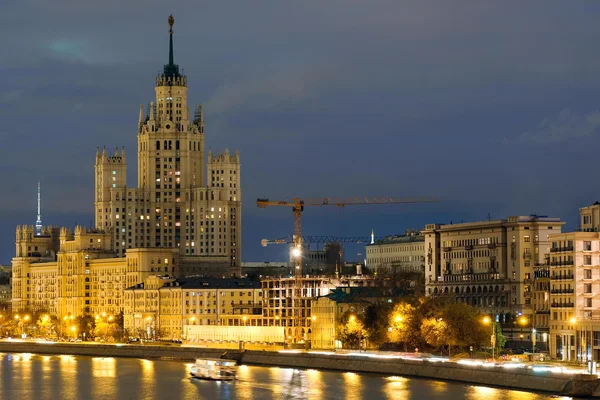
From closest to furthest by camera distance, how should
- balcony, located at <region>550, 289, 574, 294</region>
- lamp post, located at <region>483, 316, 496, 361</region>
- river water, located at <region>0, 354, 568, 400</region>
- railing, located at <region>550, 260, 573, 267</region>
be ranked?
river water, located at <region>0, 354, 568, 400</region> → lamp post, located at <region>483, 316, 496, 361</region> → balcony, located at <region>550, 289, 574, 294</region> → railing, located at <region>550, 260, 573, 267</region>

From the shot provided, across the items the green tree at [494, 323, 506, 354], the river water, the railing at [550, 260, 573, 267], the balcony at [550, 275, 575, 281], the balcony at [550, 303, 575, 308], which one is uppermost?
the railing at [550, 260, 573, 267]

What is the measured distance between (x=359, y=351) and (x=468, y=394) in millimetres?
46555

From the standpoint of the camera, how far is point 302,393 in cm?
14225

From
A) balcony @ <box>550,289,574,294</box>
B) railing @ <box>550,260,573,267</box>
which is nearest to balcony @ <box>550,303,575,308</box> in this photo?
balcony @ <box>550,289,574,294</box>

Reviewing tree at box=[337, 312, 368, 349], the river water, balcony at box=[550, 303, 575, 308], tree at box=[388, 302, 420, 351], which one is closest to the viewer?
the river water

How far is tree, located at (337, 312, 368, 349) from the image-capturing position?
191500 millimetres

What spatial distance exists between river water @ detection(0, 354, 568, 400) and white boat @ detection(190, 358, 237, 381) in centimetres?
145

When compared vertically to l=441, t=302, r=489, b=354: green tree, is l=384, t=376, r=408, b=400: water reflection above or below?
below

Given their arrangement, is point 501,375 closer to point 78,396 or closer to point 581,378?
point 581,378

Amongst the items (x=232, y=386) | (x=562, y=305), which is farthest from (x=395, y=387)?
(x=562, y=305)

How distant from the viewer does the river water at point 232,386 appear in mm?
138625

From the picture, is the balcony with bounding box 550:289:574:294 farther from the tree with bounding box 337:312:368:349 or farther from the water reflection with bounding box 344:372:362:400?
the tree with bounding box 337:312:368:349

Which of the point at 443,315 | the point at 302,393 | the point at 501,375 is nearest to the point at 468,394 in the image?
the point at 501,375

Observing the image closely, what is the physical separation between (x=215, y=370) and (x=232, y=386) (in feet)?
35.3
